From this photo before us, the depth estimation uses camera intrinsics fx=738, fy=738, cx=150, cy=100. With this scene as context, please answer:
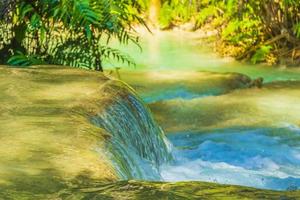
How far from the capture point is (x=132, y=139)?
17.6 ft

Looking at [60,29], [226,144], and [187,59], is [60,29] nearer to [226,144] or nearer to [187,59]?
[226,144]

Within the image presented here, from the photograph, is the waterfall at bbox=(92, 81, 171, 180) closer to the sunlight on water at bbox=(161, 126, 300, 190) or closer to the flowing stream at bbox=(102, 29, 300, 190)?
the flowing stream at bbox=(102, 29, 300, 190)

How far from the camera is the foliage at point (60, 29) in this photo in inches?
276

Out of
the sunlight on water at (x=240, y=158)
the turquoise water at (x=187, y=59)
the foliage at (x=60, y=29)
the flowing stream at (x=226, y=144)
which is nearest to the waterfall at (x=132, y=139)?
the flowing stream at (x=226, y=144)

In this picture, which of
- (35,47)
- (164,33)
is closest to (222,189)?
(35,47)

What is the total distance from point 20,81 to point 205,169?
166 centimetres

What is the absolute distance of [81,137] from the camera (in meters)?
4.08

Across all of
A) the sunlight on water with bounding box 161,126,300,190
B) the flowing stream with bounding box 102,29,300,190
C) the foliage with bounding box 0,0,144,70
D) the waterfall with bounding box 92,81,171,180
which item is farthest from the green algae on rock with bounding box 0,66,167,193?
the foliage with bounding box 0,0,144,70

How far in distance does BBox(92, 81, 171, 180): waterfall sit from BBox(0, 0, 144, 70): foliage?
1.37 m

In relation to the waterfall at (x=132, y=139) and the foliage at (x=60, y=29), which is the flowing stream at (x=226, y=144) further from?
the foliage at (x=60, y=29)

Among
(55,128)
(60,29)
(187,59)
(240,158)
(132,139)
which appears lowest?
(240,158)

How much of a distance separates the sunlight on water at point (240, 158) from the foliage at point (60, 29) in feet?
4.02

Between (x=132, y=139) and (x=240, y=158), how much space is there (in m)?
1.46

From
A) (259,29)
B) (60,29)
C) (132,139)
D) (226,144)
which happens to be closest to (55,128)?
(132,139)
